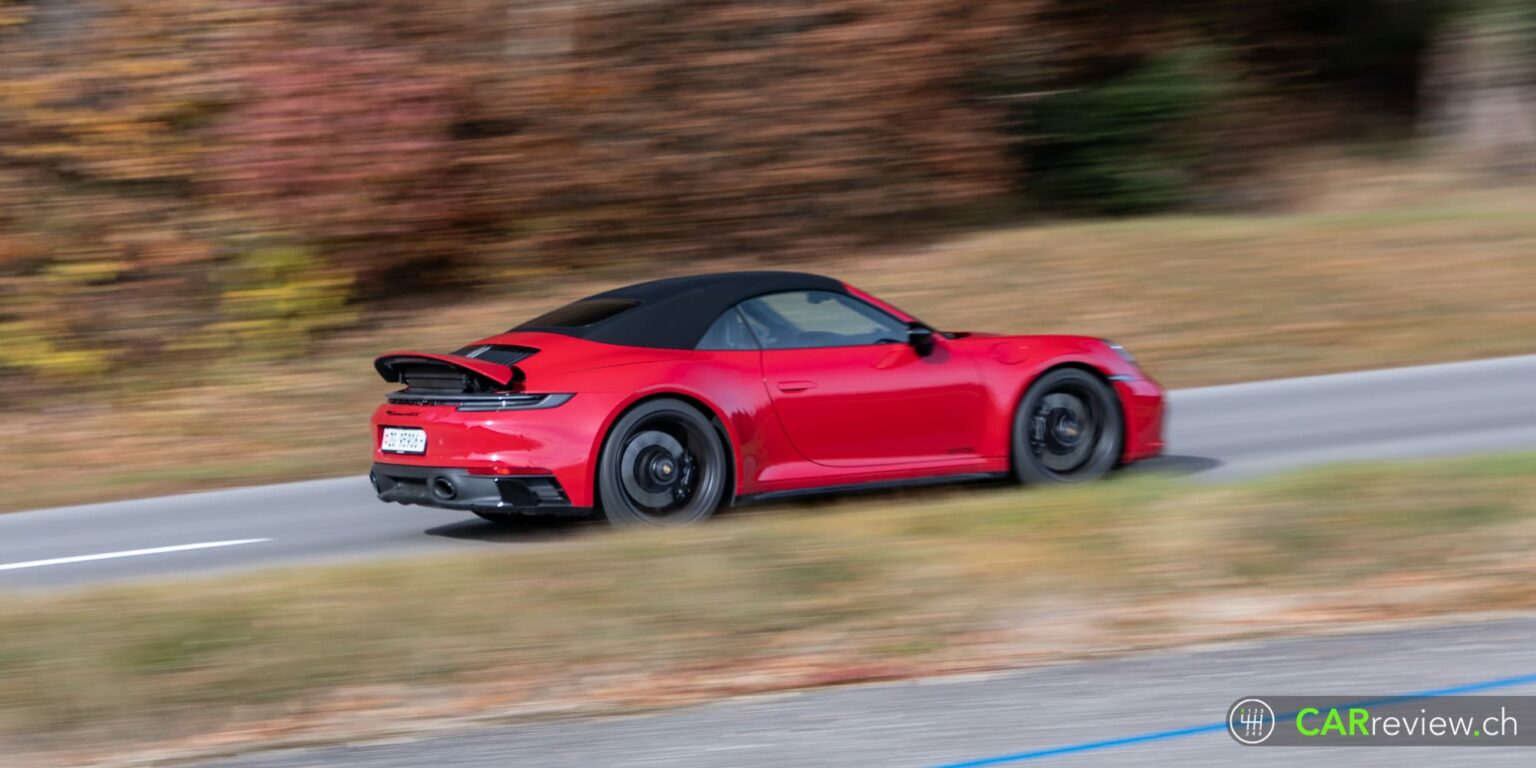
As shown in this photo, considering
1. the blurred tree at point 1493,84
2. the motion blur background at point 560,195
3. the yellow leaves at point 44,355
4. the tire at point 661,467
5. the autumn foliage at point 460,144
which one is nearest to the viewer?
the tire at point 661,467

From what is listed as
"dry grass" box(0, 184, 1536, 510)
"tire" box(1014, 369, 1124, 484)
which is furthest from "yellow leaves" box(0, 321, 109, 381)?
"tire" box(1014, 369, 1124, 484)

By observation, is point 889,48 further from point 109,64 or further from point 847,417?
point 847,417

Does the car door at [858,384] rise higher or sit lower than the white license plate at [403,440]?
higher

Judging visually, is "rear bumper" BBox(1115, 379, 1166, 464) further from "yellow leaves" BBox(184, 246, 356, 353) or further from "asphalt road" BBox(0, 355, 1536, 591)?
"yellow leaves" BBox(184, 246, 356, 353)

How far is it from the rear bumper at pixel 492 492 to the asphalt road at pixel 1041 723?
2.66 metres

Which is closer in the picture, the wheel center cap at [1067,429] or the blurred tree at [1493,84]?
the wheel center cap at [1067,429]

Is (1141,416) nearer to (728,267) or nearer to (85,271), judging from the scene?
(728,267)

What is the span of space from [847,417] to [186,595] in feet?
10.9

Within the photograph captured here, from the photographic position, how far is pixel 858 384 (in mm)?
8578

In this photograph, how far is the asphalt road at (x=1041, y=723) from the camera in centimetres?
466

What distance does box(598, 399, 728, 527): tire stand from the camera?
A: 7.99 meters

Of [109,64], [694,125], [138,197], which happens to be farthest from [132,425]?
[694,125]

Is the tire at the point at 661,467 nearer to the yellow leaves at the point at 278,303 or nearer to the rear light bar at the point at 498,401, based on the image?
the rear light bar at the point at 498,401

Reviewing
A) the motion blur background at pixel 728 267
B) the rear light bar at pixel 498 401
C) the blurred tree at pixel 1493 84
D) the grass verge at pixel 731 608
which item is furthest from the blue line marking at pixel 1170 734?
the blurred tree at pixel 1493 84
